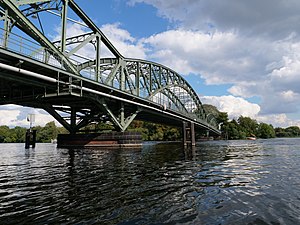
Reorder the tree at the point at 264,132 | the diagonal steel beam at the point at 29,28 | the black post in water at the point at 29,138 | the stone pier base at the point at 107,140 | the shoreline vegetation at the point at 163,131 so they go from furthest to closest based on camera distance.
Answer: the tree at the point at 264,132
the shoreline vegetation at the point at 163,131
the black post in water at the point at 29,138
the stone pier base at the point at 107,140
the diagonal steel beam at the point at 29,28

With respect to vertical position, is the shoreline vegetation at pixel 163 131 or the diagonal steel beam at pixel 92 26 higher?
the diagonal steel beam at pixel 92 26

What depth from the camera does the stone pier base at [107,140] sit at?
3953 centimetres

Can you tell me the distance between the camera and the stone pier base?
130 ft

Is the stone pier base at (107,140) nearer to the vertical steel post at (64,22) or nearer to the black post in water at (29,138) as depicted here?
the black post in water at (29,138)

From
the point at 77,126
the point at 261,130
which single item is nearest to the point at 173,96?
the point at 77,126

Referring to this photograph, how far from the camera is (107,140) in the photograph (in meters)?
40.4

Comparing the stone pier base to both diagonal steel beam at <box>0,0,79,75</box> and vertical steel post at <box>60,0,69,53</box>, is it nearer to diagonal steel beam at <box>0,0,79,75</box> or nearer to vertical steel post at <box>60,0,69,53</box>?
diagonal steel beam at <box>0,0,79,75</box>

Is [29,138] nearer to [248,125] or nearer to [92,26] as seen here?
[92,26]

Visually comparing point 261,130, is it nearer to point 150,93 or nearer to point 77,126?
point 150,93

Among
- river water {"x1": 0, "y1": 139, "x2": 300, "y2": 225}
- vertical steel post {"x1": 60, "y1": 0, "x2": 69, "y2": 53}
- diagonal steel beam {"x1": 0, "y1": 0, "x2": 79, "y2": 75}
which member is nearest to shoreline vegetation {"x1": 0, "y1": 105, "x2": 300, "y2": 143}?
vertical steel post {"x1": 60, "y1": 0, "x2": 69, "y2": 53}

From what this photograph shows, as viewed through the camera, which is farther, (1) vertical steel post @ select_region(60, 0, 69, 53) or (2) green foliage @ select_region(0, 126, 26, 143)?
(2) green foliage @ select_region(0, 126, 26, 143)

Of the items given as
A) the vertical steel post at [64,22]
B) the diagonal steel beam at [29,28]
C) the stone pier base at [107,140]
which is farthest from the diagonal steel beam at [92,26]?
the stone pier base at [107,140]

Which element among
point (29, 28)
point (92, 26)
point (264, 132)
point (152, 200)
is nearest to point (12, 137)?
point (92, 26)

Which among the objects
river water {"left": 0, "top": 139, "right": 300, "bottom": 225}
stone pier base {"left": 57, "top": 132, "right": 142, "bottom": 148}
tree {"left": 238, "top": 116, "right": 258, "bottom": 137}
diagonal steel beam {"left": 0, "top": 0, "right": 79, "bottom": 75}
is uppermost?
diagonal steel beam {"left": 0, "top": 0, "right": 79, "bottom": 75}
